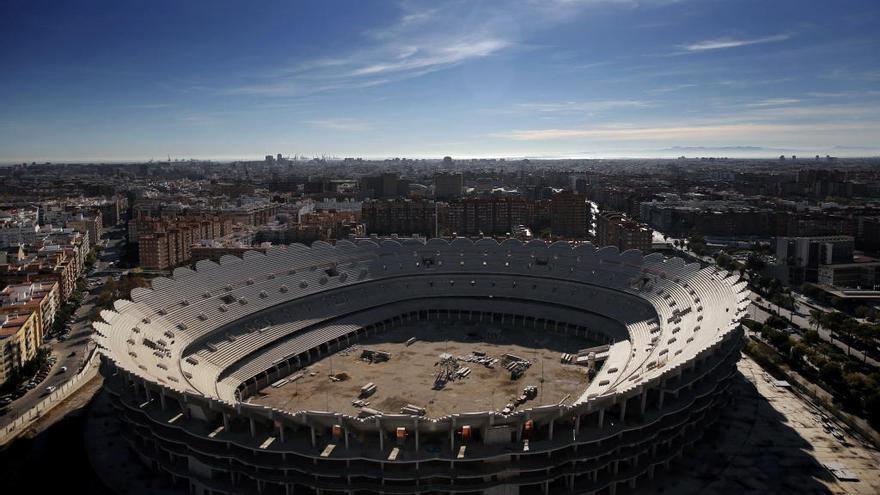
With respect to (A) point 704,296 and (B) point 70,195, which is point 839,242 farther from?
(B) point 70,195

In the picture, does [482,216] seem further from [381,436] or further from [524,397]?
[381,436]

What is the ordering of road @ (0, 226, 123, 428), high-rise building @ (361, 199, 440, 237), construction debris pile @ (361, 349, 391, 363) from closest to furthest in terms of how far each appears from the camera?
road @ (0, 226, 123, 428) < construction debris pile @ (361, 349, 391, 363) < high-rise building @ (361, 199, 440, 237)

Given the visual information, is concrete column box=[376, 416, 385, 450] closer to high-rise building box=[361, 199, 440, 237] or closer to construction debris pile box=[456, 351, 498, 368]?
construction debris pile box=[456, 351, 498, 368]

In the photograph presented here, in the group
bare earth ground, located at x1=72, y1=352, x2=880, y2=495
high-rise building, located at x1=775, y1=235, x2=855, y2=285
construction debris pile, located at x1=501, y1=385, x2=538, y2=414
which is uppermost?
high-rise building, located at x1=775, y1=235, x2=855, y2=285

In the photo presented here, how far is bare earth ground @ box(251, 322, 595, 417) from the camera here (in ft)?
139

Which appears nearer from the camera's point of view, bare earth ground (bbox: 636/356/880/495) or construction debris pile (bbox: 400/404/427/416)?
bare earth ground (bbox: 636/356/880/495)

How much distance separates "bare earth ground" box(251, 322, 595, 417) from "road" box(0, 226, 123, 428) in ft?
56.1

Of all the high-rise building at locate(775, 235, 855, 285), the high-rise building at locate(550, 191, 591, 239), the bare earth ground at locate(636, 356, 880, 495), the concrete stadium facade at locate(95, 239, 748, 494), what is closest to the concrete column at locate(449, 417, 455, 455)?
the concrete stadium facade at locate(95, 239, 748, 494)

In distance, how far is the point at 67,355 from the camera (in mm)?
55594

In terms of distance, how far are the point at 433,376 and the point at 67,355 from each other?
34.8m

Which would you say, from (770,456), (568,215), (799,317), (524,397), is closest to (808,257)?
(799,317)

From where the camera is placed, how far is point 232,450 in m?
30.8

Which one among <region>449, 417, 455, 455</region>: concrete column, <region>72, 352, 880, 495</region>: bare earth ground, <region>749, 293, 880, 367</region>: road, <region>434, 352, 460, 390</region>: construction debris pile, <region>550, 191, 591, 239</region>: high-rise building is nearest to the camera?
<region>449, 417, 455, 455</region>: concrete column

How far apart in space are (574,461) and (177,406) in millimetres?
22048
